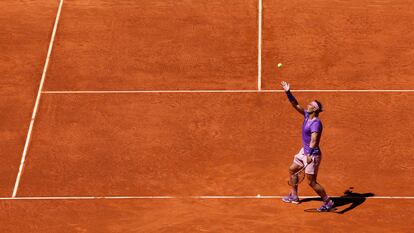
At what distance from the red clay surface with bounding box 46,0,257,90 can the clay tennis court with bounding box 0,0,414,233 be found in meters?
0.04

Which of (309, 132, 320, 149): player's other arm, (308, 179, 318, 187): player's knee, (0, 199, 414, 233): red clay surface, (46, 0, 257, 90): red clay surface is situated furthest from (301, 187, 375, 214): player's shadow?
(46, 0, 257, 90): red clay surface

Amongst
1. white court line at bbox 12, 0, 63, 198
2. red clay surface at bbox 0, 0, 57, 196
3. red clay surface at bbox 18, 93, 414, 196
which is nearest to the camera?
red clay surface at bbox 18, 93, 414, 196

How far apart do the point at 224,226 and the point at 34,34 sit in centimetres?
868

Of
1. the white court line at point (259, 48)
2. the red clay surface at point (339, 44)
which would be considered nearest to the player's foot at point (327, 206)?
the red clay surface at point (339, 44)

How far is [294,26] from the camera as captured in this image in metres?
25.1

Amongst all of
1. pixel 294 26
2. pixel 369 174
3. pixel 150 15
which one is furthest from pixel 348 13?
pixel 369 174

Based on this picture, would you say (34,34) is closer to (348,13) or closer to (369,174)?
(348,13)

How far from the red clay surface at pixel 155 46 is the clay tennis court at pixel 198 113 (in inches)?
1.6

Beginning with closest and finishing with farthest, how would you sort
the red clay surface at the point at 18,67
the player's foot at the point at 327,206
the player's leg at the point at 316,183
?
the player's leg at the point at 316,183 → the player's foot at the point at 327,206 → the red clay surface at the point at 18,67

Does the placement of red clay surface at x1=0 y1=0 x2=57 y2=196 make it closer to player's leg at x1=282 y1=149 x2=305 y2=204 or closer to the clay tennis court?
the clay tennis court

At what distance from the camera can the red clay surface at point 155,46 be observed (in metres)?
23.6

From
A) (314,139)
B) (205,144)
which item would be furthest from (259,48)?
(314,139)

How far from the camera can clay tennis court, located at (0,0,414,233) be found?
1927 cm

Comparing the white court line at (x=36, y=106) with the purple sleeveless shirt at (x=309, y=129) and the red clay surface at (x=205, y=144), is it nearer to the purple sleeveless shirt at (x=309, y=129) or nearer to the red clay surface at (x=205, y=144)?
the red clay surface at (x=205, y=144)
